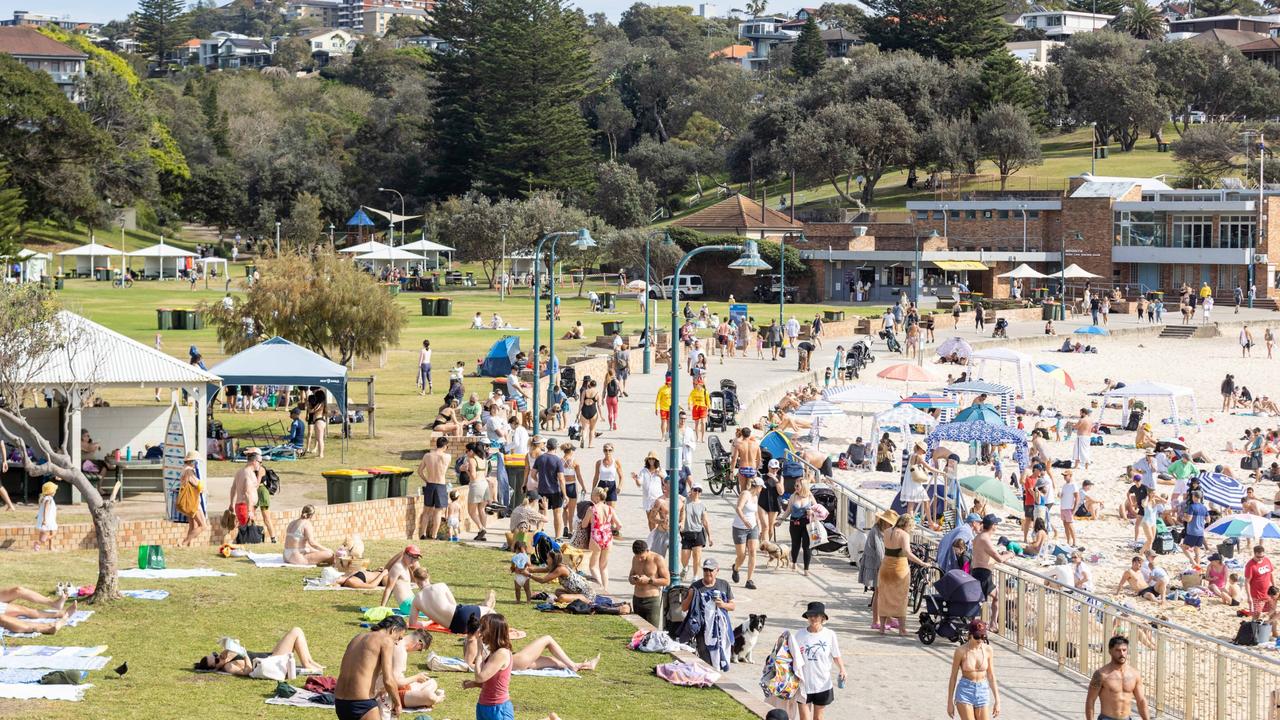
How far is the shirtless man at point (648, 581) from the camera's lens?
527 inches

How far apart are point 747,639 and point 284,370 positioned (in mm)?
11231

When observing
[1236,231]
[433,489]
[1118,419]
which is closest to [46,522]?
[433,489]

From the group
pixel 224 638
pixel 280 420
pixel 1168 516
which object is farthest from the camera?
pixel 280 420

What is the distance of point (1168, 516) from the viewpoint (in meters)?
20.5

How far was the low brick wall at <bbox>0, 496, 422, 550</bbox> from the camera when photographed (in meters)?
14.5

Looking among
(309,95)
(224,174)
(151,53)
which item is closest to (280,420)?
(224,174)

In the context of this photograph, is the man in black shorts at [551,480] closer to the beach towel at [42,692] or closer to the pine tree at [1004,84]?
the beach towel at [42,692]

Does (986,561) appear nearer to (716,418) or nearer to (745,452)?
(745,452)

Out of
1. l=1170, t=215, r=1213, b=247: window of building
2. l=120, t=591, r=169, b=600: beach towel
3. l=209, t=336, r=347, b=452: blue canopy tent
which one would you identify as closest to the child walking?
l=120, t=591, r=169, b=600: beach towel

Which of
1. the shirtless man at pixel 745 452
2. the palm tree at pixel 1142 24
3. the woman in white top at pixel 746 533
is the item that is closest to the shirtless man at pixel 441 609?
the woman in white top at pixel 746 533

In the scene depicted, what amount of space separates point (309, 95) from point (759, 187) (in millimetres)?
42171

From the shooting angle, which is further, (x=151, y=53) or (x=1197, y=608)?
(x=151, y=53)

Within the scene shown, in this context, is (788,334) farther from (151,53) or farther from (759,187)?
(151,53)

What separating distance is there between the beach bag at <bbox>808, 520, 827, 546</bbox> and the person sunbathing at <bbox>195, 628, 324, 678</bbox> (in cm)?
720
